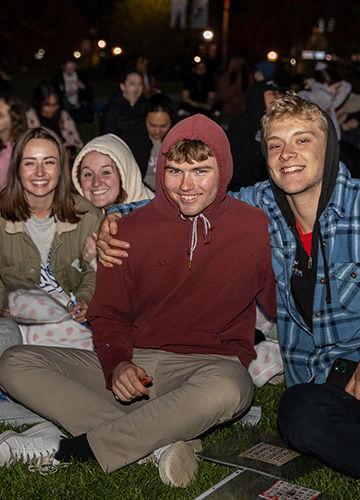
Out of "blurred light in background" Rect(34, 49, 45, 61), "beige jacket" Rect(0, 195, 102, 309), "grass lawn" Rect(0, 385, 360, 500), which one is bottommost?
"grass lawn" Rect(0, 385, 360, 500)

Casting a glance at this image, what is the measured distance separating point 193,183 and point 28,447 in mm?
1607

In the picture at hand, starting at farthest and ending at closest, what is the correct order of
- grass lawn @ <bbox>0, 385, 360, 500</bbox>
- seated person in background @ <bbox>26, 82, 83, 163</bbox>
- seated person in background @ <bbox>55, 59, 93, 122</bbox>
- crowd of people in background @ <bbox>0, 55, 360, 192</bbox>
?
seated person in background @ <bbox>55, 59, 93, 122</bbox> < seated person in background @ <bbox>26, 82, 83, 163</bbox> < crowd of people in background @ <bbox>0, 55, 360, 192</bbox> < grass lawn @ <bbox>0, 385, 360, 500</bbox>

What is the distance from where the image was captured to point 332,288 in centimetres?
461

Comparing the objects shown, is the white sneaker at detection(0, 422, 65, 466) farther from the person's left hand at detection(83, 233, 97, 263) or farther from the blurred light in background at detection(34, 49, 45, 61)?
the blurred light in background at detection(34, 49, 45, 61)

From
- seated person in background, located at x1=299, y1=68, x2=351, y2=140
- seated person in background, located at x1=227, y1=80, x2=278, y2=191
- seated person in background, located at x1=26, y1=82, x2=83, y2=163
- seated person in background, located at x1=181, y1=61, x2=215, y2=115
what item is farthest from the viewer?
seated person in background, located at x1=181, y1=61, x2=215, y2=115

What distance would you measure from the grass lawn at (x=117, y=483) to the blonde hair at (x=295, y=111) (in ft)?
5.80

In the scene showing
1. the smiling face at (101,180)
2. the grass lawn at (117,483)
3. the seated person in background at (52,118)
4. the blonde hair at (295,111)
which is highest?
the blonde hair at (295,111)

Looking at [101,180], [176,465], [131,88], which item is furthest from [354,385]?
[131,88]

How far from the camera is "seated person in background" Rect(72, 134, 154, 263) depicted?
21.7 feet

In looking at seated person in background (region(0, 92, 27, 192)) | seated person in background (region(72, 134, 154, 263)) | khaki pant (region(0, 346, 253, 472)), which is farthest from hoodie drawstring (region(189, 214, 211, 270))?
seated person in background (region(0, 92, 27, 192))

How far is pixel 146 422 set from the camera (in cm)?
450

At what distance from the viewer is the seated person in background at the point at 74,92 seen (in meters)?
19.8

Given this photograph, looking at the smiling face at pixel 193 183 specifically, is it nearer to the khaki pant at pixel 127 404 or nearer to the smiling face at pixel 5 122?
the khaki pant at pixel 127 404

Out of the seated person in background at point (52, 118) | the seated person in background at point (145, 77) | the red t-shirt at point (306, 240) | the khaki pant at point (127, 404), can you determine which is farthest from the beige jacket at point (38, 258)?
the seated person in background at point (145, 77)
